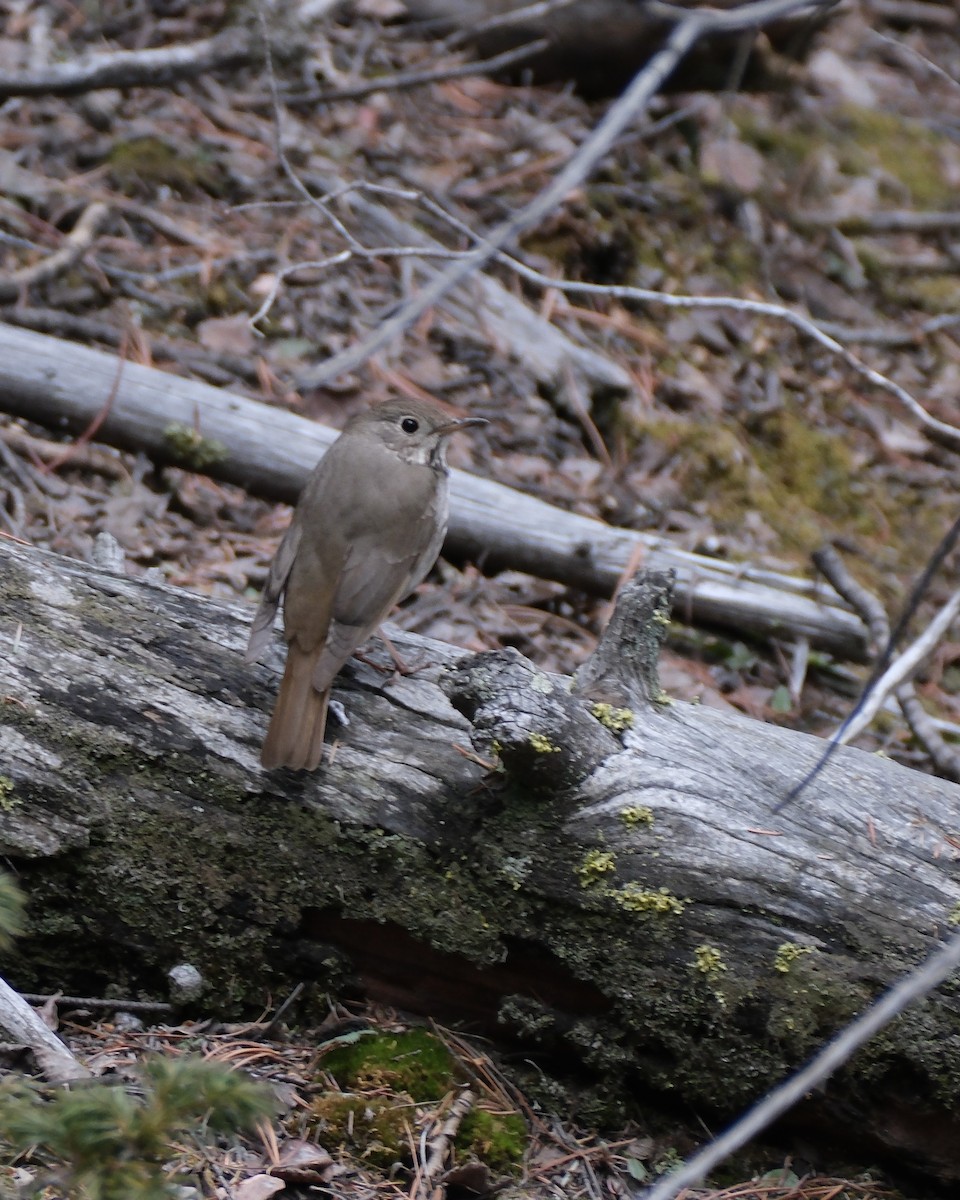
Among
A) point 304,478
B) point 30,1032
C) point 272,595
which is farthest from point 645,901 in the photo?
point 304,478

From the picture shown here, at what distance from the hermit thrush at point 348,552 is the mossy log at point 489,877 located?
176mm

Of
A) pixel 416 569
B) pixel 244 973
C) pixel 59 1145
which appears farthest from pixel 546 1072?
pixel 59 1145

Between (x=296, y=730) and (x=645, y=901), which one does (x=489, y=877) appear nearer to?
(x=645, y=901)

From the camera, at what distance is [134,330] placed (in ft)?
19.7

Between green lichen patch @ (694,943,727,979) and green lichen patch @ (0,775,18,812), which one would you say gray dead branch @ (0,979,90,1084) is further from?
green lichen patch @ (694,943,727,979)

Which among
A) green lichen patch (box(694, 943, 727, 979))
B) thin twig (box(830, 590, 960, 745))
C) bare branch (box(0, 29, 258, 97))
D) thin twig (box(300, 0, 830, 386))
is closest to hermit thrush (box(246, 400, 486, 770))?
green lichen patch (box(694, 943, 727, 979))

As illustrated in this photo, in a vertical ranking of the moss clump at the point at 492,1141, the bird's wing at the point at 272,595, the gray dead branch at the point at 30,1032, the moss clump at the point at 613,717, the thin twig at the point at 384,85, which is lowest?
the moss clump at the point at 492,1141

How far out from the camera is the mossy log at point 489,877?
127 inches

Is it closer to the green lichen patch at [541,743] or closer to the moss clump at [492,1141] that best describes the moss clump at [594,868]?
the green lichen patch at [541,743]

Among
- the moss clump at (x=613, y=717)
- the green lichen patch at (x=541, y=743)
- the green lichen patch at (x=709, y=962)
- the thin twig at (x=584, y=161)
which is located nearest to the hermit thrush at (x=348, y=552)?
the green lichen patch at (x=541, y=743)

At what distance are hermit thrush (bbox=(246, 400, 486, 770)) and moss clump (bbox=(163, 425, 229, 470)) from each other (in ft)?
3.22

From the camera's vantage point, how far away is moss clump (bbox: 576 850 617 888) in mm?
3262

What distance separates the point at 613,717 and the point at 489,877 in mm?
571

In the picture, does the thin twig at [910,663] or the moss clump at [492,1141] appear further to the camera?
the thin twig at [910,663]
